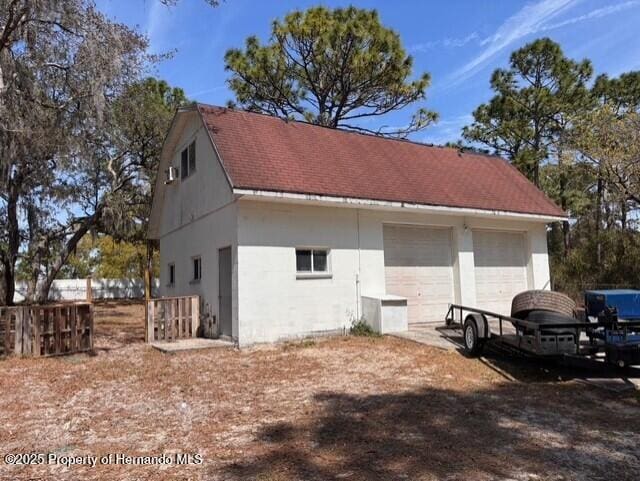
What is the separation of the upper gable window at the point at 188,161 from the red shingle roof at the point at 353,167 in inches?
60.5

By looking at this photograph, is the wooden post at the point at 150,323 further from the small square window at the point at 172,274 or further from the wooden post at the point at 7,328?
the small square window at the point at 172,274

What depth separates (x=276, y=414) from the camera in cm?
597

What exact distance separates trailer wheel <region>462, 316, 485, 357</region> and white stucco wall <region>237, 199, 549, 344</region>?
11.3 feet

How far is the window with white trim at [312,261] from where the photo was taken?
462 inches

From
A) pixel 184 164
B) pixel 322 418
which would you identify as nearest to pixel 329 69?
pixel 184 164

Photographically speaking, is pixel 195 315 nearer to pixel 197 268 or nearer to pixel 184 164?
pixel 197 268

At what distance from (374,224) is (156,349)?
609 centimetres

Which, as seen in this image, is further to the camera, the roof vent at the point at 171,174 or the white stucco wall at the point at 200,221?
the roof vent at the point at 171,174

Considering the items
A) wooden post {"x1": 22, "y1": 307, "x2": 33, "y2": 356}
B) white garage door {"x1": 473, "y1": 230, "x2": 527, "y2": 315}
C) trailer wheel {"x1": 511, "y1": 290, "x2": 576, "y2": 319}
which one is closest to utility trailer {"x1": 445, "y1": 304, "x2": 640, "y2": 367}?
trailer wheel {"x1": 511, "y1": 290, "x2": 576, "y2": 319}

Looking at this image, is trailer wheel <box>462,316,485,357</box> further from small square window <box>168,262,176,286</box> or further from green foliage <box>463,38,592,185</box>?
green foliage <box>463,38,592,185</box>

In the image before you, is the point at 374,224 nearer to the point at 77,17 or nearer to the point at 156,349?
the point at 156,349

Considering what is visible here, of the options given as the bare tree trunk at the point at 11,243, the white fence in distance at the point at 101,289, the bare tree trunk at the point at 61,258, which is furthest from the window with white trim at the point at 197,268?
the white fence in distance at the point at 101,289

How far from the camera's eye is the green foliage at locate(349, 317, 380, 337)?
11672 millimetres

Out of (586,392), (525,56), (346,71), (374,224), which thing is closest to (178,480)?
(586,392)
